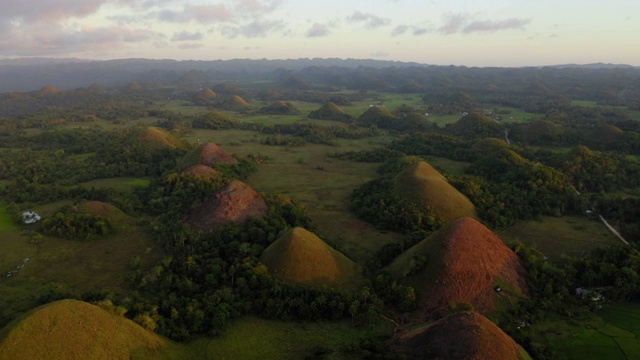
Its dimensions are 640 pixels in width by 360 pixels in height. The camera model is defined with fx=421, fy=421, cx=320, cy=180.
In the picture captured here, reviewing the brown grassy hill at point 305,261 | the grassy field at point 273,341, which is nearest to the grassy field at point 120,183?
the brown grassy hill at point 305,261

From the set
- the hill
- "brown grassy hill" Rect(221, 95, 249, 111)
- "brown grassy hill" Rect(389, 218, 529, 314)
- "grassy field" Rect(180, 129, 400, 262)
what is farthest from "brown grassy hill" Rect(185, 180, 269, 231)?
"brown grassy hill" Rect(221, 95, 249, 111)

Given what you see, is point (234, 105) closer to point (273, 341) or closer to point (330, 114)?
point (330, 114)

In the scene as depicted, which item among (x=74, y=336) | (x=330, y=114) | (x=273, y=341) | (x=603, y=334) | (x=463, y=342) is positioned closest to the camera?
(x=463, y=342)

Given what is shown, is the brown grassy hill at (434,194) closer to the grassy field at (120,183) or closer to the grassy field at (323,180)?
the grassy field at (323,180)

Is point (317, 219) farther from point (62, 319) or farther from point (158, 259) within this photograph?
point (62, 319)

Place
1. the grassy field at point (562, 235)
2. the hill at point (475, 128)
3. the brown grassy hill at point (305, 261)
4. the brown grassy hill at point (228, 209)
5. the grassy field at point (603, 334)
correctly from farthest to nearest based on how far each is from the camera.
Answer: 1. the hill at point (475, 128)
2. the brown grassy hill at point (228, 209)
3. the grassy field at point (562, 235)
4. the brown grassy hill at point (305, 261)
5. the grassy field at point (603, 334)

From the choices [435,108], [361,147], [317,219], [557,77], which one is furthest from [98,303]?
[557,77]

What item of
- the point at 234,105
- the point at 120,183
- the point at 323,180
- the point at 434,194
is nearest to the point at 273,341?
the point at 434,194
